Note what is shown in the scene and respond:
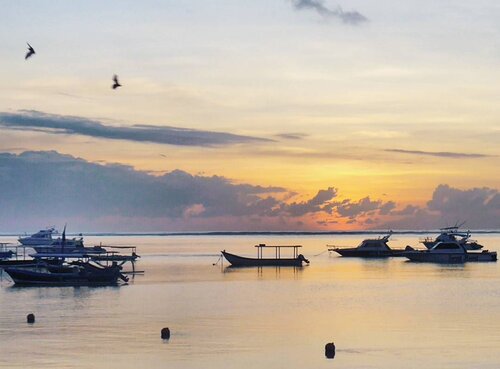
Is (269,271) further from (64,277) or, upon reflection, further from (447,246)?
(64,277)

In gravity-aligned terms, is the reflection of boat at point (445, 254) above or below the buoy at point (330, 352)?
above

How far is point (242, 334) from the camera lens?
152 ft

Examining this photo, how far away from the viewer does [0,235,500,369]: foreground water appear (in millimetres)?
38812

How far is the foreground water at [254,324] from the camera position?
127 ft

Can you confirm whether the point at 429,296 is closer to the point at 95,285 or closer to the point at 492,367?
the point at 95,285

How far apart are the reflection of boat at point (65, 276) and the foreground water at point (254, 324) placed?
1.08 m

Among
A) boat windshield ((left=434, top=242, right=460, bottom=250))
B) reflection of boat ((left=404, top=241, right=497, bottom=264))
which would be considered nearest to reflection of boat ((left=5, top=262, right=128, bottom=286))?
reflection of boat ((left=404, top=241, right=497, bottom=264))

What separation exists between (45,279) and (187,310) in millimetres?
21184

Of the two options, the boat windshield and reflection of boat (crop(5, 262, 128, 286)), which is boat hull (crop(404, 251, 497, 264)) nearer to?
the boat windshield

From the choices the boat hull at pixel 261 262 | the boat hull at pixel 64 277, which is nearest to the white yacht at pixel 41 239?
the boat hull at pixel 261 262

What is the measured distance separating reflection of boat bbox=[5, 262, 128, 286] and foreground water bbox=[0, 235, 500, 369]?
108 centimetres

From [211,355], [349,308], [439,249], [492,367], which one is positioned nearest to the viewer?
[492,367]

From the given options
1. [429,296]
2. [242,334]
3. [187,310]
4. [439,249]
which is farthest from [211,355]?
[439,249]

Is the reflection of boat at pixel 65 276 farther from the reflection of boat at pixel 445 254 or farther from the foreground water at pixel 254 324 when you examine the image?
the reflection of boat at pixel 445 254
